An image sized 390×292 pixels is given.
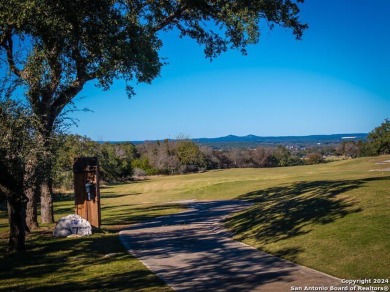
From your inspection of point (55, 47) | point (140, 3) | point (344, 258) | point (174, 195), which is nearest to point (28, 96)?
point (55, 47)

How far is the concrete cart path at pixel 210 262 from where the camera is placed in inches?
298

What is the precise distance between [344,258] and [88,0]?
10.7 meters

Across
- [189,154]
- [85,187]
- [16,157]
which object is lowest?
[85,187]

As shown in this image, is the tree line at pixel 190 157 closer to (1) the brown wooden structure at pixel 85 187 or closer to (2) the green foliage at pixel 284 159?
(2) the green foliage at pixel 284 159

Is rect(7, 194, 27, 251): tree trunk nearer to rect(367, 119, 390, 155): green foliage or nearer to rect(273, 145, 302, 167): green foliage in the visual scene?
rect(367, 119, 390, 155): green foliage

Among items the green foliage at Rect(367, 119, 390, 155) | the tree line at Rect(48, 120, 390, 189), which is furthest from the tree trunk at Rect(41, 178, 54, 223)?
the green foliage at Rect(367, 119, 390, 155)

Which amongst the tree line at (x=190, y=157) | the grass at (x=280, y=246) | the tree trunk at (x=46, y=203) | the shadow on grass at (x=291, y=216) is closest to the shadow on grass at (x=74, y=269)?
the grass at (x=280, y=246)

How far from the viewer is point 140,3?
15883 millimetres

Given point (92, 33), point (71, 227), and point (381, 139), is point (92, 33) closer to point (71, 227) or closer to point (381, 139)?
point (71, 227)

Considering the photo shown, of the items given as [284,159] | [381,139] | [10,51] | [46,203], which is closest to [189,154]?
[284,159]

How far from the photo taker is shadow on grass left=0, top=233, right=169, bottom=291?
7949 mm

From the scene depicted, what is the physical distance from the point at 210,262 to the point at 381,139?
62306mm

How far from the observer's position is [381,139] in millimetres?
64375

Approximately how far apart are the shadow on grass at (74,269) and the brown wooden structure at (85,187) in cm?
265
